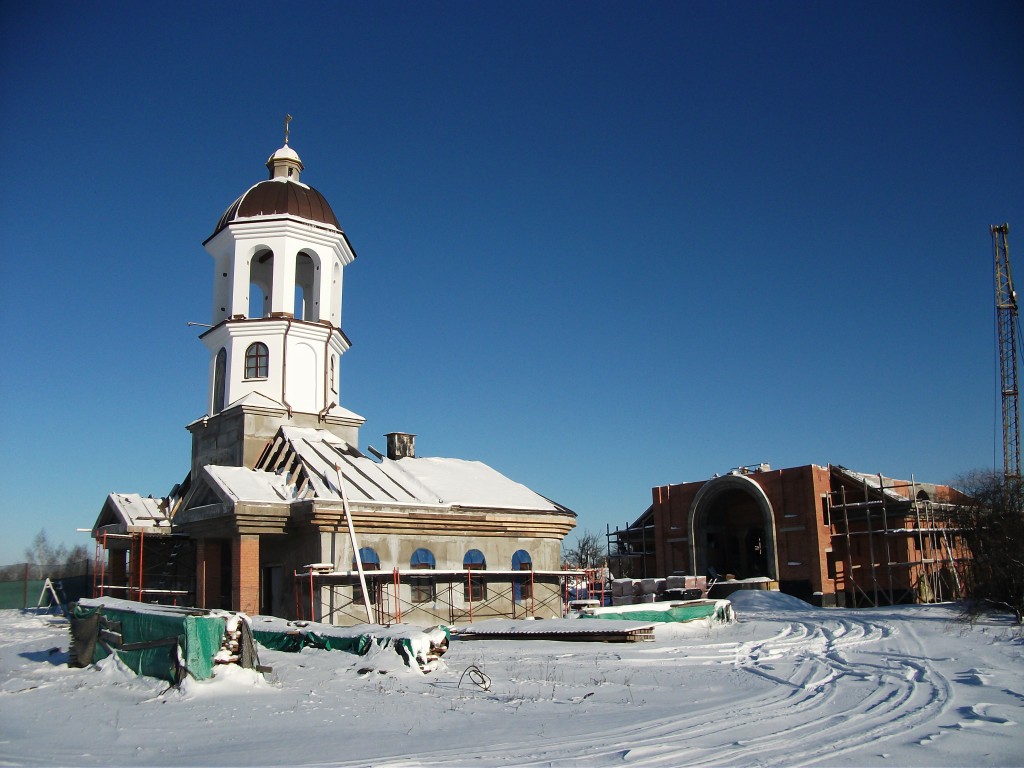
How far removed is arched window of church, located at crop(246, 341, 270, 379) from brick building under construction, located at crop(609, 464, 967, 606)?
21309 mm

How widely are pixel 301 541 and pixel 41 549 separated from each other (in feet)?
365

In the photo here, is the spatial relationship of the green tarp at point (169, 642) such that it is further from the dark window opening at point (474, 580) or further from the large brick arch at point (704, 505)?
the large brick arch at point (704, 505)

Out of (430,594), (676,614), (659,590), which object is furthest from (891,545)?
(430,594)

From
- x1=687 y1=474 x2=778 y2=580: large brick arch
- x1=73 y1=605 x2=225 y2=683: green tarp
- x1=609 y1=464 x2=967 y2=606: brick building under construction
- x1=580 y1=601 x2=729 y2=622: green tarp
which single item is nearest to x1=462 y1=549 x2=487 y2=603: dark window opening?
x1=580 y1=601 x2=729 y2=622: green tarp

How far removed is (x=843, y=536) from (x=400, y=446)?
20.9m

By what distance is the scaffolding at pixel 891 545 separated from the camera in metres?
38.1

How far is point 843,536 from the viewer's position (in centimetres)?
3966

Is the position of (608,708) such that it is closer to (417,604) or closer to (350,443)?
(417,604)

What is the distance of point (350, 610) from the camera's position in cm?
2369

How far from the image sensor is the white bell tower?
28938 millimetres

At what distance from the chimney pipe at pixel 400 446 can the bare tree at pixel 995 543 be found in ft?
58.2

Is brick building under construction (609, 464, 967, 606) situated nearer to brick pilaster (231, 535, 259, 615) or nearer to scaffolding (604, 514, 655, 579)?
scaffolding (604, 514, 655, 579)

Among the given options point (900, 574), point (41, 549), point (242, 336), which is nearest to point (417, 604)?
point (242, 336)

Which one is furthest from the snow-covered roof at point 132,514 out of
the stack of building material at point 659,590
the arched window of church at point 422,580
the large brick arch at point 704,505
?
the large brick arch at point 704,505
